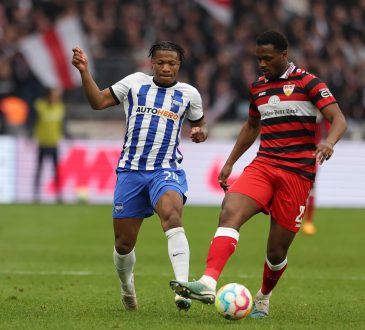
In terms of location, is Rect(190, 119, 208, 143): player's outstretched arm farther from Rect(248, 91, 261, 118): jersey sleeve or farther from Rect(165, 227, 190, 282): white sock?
Rect(165, 227, 190, 282): white sock

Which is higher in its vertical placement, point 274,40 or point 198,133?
point 274,40

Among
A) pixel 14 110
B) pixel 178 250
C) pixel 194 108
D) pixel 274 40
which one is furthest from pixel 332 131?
pixel 14 110

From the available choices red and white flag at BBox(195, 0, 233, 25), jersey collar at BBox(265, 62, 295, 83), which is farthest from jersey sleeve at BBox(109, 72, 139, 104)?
red and white flag at BBox(195, 0, 233, 25)

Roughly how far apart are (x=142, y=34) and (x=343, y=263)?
13286 mm

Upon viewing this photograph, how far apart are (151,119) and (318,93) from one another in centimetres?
140

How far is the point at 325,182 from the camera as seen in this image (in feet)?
74.5

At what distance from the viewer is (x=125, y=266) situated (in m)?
8.83

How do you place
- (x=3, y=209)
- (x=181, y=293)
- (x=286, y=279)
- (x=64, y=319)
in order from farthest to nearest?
(x=3, y=209) → (x=286, y=279) → (x=64, y=319) → (x=181, y=293)

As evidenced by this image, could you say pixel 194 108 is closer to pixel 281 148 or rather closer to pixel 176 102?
pixel 176 102

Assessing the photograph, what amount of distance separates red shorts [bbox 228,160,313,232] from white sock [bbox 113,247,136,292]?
42.4 inches

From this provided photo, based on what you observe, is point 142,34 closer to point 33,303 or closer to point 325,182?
point 325,182

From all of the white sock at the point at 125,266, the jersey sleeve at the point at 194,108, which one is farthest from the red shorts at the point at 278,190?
the white sock at the point at 125,266

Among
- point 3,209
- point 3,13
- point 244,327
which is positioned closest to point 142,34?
point 3,13

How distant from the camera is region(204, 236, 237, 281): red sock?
7.82 m
